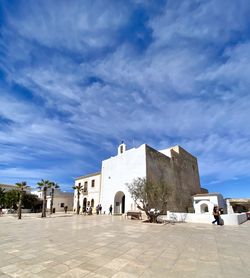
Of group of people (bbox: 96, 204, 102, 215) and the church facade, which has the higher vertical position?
the church facade

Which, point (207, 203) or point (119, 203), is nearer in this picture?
point (207, 203)

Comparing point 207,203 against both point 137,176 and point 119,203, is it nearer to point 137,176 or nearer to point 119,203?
point 137,176

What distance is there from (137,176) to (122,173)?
3.26 m

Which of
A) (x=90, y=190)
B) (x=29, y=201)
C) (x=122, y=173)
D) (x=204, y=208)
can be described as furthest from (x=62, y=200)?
(x=204, y=208)

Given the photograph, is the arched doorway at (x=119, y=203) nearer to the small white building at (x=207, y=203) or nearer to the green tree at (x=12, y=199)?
the small white building at (x=207, y=203)

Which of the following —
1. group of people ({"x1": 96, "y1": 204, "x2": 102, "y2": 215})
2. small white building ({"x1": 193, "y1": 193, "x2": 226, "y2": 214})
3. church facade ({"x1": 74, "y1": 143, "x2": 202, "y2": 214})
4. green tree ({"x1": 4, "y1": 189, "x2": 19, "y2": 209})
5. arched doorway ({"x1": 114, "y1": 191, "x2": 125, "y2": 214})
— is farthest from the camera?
green tree ({"x1": 4, "y1": 189, "x2": 19, "y2": 209})

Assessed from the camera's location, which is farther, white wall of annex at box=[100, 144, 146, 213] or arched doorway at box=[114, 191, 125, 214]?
arched doorway at box=[114, 191, 125, 214]

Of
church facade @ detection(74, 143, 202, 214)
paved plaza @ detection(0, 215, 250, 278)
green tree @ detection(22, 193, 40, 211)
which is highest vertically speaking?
church facade @ detection(74, 143, 202, 214)

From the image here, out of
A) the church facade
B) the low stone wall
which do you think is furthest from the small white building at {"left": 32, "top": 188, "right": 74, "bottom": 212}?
the low stone wall

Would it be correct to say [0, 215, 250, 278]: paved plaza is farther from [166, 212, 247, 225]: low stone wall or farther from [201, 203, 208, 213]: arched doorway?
[201, 203, 208, 213]: arched doorway

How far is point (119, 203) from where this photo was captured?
2716 centimetres

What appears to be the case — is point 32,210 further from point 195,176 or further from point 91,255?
point 91,255

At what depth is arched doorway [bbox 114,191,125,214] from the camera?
88.0 feet

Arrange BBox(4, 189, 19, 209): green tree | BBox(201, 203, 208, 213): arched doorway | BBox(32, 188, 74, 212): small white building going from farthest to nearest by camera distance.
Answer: BBox(32, 188, 74, 212): small white building → BBox(4, 189, 19, 209): green tree → BBox(201, 203, 208, 213): arched doorway
